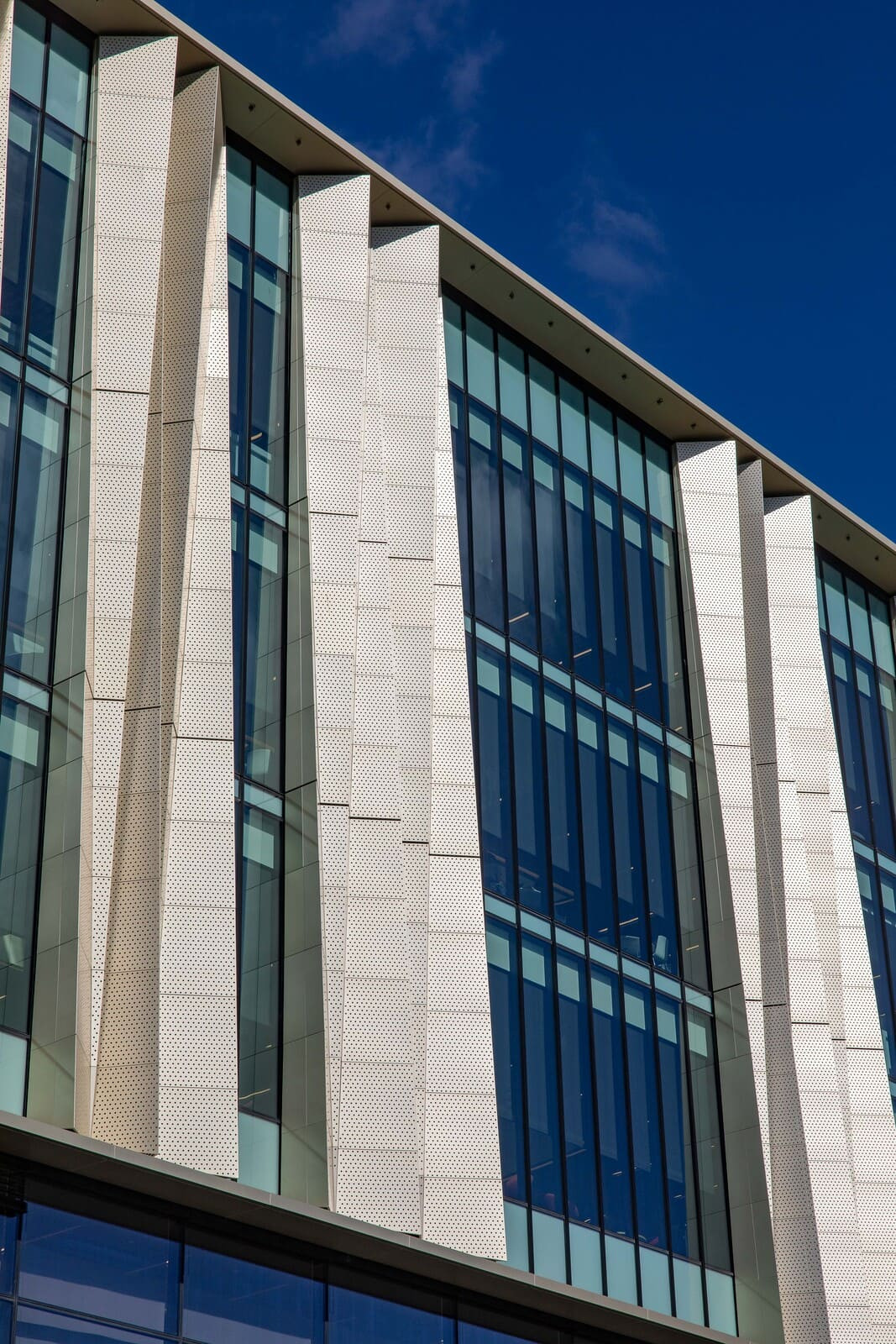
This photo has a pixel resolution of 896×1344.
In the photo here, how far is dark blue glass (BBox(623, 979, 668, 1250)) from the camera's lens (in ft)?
102

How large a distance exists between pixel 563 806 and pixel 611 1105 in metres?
5.20

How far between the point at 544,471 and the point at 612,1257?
14450 millimetres

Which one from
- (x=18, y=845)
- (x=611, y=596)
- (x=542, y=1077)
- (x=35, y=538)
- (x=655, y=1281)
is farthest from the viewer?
(x=611, y=596)

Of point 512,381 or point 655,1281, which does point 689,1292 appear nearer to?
point 655,1281

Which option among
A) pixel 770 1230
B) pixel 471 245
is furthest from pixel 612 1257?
pixel 471 245

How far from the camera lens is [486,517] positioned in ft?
111

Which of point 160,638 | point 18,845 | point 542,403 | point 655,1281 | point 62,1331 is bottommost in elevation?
point 62,1331

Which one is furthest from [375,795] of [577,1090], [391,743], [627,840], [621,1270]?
[621,1270]

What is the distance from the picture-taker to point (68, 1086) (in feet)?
74.4

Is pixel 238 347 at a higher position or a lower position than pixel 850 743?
higher

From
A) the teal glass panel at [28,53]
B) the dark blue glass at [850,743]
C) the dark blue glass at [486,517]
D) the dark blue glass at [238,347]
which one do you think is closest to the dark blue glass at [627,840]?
the dark blue glass at [486,517]

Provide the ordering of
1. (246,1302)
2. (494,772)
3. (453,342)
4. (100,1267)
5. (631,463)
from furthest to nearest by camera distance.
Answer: (631,463)
(453,342)
(494,772)
(246,1302)
(100,1267)

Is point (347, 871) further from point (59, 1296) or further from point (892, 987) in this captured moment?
point (892, 987)

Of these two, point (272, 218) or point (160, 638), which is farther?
point (272, 218)
